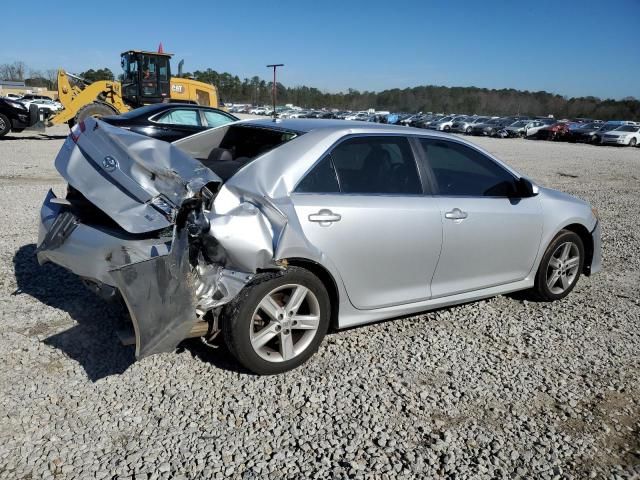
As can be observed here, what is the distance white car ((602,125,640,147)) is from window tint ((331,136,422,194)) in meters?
35.8

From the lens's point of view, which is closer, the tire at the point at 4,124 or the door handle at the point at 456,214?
the door handle at the point at 456,214

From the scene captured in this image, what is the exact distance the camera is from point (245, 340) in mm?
3158

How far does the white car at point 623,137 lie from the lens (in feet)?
111

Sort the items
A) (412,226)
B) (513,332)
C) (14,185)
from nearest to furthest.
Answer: (412,226)
(513,332)
(14,185)

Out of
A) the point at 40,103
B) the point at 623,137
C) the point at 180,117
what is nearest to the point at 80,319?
the point at 180,117

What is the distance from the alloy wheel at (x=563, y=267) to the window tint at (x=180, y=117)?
8452 millimetres

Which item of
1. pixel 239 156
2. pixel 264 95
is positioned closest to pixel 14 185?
pixel 239 156

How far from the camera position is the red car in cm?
3903

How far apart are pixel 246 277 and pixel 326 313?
0.66 m

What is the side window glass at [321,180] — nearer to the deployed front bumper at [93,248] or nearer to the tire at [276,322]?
the tire at [276,322]

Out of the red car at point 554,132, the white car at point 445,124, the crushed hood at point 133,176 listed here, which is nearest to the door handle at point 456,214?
the crushed hood at point 133,176

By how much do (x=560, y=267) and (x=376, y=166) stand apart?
2.21 m

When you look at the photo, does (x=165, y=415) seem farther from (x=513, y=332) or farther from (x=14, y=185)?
(x=14, y=185)

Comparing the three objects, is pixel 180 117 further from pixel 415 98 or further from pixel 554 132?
pixel 415 98
